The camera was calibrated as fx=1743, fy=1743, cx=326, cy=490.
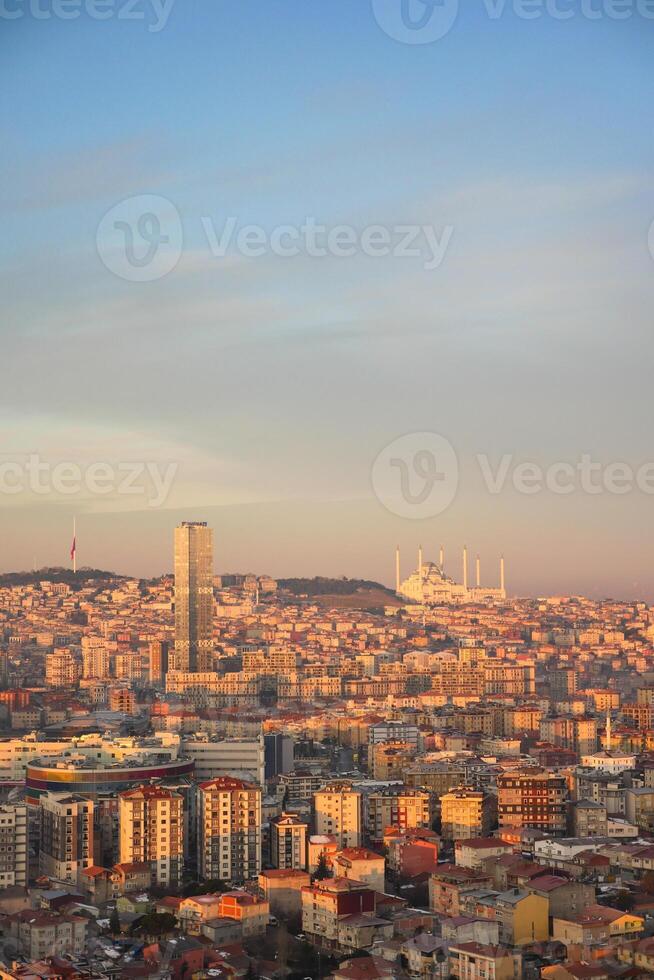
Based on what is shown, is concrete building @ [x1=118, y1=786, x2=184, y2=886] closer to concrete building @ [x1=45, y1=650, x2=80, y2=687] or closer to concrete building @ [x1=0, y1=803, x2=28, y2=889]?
concrete building @ [x1=0, y1=803, x2=28, y2=889]

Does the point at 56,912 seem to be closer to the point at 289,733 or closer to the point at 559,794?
the point at 559,794

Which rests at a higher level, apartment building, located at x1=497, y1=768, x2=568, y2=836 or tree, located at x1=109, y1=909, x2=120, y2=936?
apartment building, located at x1=497, y1=768, x2=568, y2=836

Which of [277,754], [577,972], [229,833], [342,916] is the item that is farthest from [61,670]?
[577,972]

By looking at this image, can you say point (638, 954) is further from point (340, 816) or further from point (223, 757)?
point (223, 757)

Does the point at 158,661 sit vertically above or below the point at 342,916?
above

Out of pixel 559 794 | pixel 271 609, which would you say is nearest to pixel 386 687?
pixel 271 609

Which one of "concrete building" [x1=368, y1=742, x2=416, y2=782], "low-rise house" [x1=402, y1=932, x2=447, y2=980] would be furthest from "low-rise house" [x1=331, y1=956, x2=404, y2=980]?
"concrete building" [x1=368, y1=742, x2=416, y2=782]
